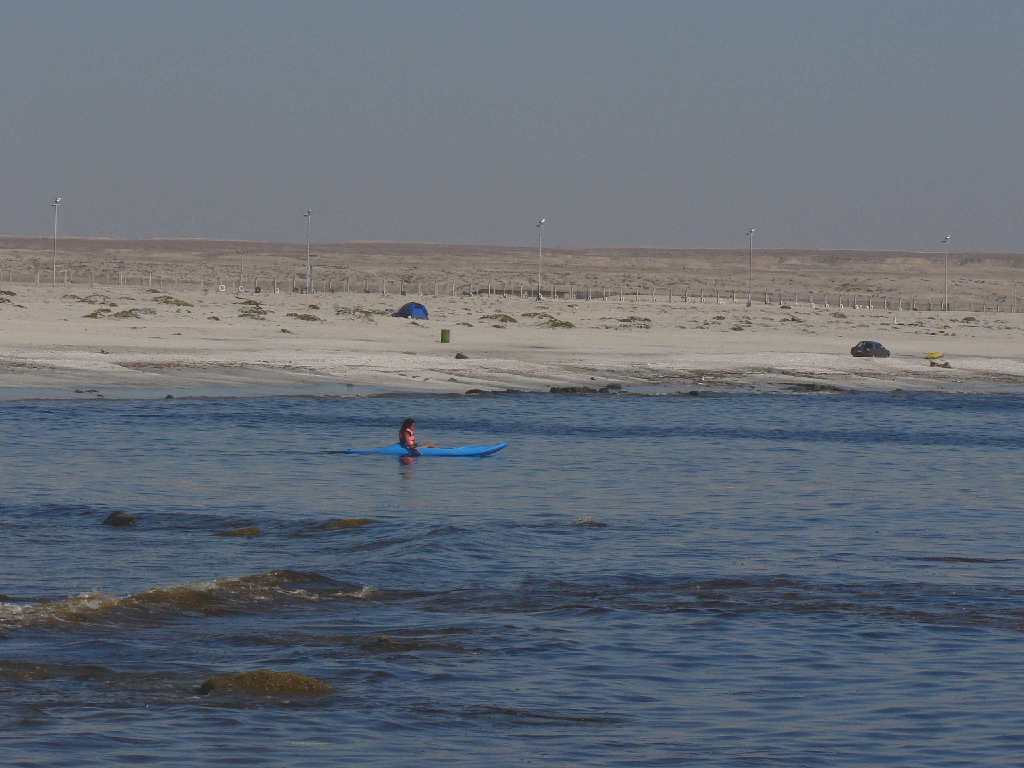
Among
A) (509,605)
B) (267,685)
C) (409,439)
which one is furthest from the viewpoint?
(409,439)

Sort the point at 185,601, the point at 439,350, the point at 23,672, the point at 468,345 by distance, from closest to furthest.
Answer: the point at 23,672
the point at 185,601
the point at 439,350
the point at 468,345

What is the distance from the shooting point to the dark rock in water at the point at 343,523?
24734 mm

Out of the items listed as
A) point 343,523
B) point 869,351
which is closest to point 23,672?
point 343,523

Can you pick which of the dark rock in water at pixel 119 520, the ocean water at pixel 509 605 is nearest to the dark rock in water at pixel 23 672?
the ocean water at pixel 509 605

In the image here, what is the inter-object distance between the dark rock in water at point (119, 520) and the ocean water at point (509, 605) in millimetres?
366

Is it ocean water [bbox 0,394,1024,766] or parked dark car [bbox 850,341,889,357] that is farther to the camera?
parked dark car [bbox 850,341,889,357]

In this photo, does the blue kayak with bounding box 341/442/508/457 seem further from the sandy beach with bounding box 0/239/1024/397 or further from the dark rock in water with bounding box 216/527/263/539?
the sandy beach with bounding box 0/239/1024/397

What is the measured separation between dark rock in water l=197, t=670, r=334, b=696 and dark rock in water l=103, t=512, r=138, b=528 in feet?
30.6

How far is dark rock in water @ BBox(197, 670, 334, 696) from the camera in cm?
1491

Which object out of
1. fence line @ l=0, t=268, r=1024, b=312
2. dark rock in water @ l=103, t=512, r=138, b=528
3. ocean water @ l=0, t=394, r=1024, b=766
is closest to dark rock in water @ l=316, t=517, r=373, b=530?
ocean water @ l=0, t=394, r=1024, b=766

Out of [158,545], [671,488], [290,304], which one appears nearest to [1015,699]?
[158,545]

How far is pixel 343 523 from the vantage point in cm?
2503

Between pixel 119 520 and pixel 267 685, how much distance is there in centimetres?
977

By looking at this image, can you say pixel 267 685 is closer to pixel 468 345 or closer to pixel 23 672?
pixel 23 672
